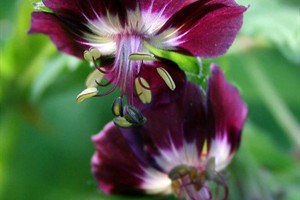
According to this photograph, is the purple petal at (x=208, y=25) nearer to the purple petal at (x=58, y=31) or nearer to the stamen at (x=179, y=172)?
the purple petal at (x=58, y=31)

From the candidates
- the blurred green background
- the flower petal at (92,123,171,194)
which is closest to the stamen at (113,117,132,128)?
the flower petal at (92,123,171,194)

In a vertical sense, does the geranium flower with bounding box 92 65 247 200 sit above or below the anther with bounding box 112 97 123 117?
below

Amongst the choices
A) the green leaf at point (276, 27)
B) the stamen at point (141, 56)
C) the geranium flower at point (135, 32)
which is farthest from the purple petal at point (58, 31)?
the green leaf at point (276, 27)

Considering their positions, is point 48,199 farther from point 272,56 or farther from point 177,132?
point 177,132

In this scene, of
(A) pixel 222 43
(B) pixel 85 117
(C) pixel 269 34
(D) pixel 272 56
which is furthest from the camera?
(D) pixel 272 56

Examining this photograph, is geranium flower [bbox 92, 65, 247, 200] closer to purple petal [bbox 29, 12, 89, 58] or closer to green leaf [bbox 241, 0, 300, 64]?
purple petal [bbox 29, 12, 89, 58]

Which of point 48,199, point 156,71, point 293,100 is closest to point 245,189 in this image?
point 156,71

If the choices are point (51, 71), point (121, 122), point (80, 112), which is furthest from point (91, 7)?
point (80, 112)
